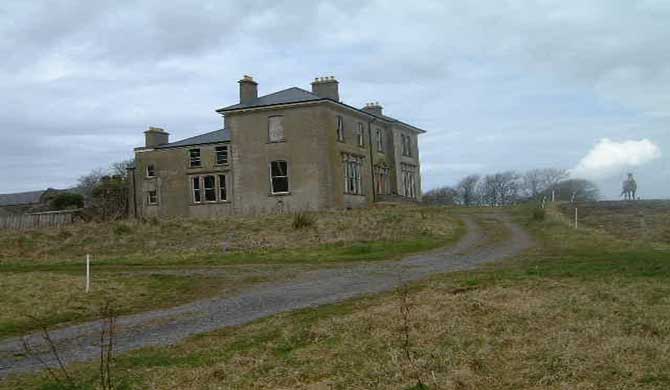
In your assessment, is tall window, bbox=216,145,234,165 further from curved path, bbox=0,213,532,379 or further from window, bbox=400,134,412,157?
curved path, bbox=0,213,532,379

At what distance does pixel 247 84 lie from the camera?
4300 cm

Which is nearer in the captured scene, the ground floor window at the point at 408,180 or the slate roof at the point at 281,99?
the slate roof at the point at 281,99

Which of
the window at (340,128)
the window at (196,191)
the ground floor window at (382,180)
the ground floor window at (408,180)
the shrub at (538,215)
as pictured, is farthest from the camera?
the ground floor window at (408,180)

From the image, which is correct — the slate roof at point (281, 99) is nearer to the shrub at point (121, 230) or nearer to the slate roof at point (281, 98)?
the slate roof at point (281, 98)

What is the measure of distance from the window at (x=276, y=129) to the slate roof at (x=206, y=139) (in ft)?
13.4

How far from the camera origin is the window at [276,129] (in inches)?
1614

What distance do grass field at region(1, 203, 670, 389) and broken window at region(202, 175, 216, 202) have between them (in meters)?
31.4

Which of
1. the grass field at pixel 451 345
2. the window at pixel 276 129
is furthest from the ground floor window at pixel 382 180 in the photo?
the grass field at pixel 451 345

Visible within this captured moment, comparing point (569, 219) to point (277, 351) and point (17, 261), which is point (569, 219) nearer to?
point (17, 261)

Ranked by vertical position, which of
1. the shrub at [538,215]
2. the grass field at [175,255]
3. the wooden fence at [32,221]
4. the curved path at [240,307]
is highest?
the wooden fence at [32,221]

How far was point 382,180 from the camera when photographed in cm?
4900

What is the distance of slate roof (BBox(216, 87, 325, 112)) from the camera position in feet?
133

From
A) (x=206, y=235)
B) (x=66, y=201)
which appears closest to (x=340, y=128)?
(x=206, y=235)

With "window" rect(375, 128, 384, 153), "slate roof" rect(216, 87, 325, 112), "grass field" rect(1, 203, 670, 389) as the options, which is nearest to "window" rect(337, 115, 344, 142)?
"slate roof" rect(216, 87, 325, 112)
